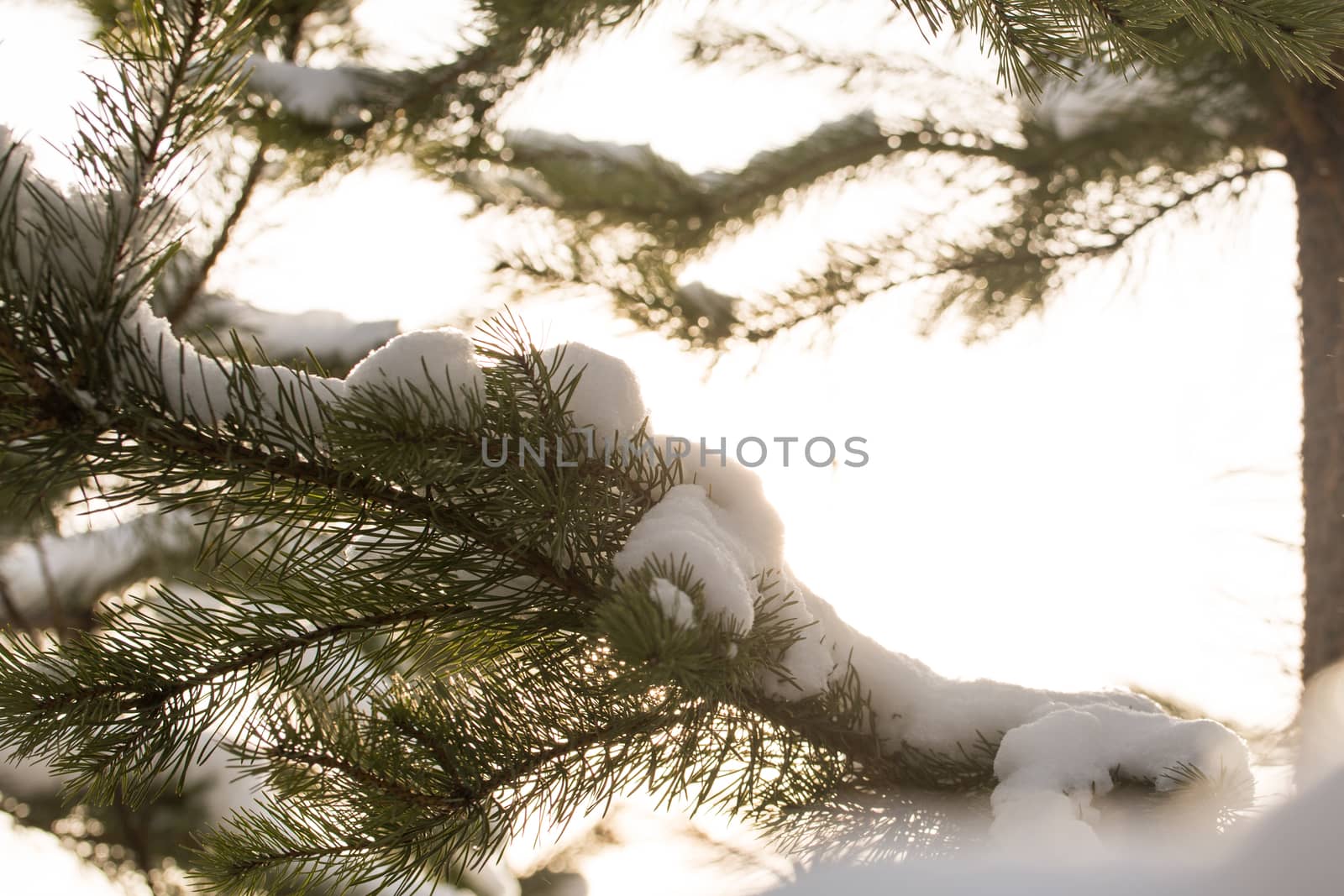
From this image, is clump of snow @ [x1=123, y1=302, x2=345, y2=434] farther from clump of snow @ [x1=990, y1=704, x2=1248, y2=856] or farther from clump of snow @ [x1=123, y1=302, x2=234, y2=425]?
clump of snow @ [x1=990, y1=704, x2=1248, y2=856]

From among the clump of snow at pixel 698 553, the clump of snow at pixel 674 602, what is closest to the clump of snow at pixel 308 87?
the clump of snow at pixel 698 553

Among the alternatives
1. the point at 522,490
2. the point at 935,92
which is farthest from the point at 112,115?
the point at 935,92

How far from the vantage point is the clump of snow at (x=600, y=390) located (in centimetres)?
62

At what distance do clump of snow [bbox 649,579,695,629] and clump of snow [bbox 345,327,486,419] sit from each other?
180 millimetres

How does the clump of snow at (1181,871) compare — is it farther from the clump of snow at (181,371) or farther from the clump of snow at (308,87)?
the clump of snow at (308,87)

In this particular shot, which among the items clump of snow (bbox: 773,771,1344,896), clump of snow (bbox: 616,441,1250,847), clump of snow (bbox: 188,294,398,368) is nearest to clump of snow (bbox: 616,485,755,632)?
clump of snow (bbox: 616,441,1250,847)

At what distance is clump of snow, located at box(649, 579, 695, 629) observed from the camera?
1.45ft

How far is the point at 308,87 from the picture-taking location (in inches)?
64.5

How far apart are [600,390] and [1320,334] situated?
1.94 metres

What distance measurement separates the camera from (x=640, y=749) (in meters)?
0.63

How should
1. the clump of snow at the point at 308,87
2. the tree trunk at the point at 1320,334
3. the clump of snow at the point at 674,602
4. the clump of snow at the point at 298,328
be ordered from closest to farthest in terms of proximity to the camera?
the clump of snow at the point at 674,602, the clump of snow at the point at 308,87, the tree trunk at the point at 1320,334, the clump of snow at the point at 298,328

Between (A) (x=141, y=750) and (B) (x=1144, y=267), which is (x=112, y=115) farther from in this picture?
(B) (x=1144, y=267)

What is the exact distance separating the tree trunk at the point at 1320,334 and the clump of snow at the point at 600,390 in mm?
1803

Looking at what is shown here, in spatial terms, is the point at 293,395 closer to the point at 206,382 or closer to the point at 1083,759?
the point at 206,382
